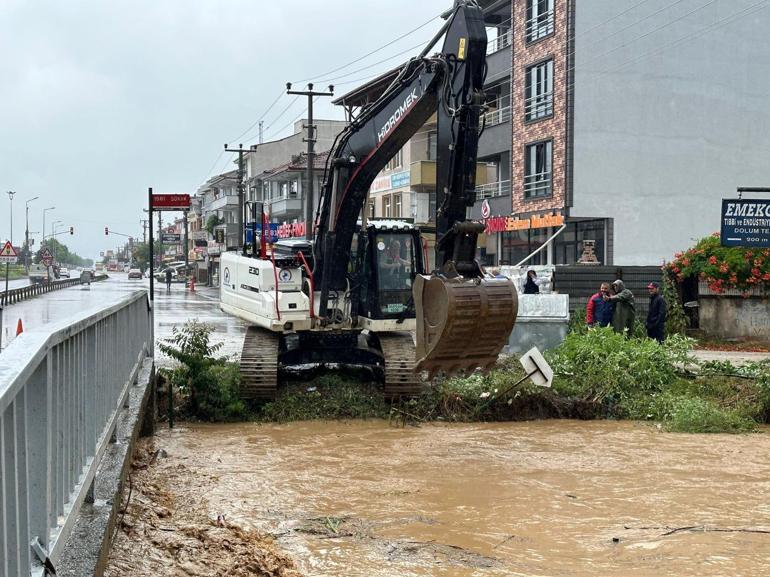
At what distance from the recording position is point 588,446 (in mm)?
11898

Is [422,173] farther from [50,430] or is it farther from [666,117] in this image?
[50,430]

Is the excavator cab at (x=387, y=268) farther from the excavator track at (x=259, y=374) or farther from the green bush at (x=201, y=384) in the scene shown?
the green bush at (x=201, y=384)

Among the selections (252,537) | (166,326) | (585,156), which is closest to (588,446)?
(252,537)

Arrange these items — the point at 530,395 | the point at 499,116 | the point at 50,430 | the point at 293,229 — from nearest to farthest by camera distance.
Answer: the point at 50,430 → the point at 530,395 → the point at 499,116 → the point at 293,229

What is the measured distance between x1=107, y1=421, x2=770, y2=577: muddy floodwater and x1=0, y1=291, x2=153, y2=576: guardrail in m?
0.97

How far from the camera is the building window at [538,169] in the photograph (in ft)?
115

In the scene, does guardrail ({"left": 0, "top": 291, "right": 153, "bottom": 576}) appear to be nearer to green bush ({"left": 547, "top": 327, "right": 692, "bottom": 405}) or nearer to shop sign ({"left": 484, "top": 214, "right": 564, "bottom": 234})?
green bush ({"left": 547, "top": 327, "right": 692, "bottom": 405})

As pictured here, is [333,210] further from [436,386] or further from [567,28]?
[567,28]

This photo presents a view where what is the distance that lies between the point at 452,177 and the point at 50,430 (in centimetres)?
670

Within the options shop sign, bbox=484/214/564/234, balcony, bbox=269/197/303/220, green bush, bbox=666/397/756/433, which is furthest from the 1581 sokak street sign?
balcony, bbox=269/197/303/220

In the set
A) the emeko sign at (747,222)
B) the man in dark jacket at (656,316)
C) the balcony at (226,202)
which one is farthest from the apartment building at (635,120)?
the balcony at (226,202)

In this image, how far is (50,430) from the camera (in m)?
3.79

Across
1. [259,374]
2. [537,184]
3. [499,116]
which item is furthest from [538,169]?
[259,374]

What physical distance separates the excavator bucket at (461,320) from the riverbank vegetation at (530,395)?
4256 mm
